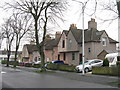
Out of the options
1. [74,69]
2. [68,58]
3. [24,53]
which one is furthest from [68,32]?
[24,53]

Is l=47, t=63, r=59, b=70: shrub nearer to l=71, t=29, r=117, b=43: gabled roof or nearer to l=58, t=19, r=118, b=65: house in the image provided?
l=58, t=19, r=118, b=65: house

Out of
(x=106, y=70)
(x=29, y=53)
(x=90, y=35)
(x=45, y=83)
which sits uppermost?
(x=90, y=35)

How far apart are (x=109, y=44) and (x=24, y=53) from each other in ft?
139

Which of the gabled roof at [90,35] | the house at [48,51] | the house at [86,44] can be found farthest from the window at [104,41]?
the house at [48,51]

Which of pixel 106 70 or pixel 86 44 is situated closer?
pixel 106 70

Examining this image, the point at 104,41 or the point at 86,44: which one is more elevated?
the point at 104,41

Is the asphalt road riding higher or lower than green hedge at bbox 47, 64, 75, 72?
lower

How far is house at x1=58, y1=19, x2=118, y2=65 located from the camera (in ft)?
134

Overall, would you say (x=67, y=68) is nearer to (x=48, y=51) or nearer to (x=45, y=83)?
(x=45, y=83)

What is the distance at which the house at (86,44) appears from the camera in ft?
134

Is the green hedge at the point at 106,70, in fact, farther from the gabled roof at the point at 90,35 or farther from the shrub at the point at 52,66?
the gabled roof at the point at 90,35

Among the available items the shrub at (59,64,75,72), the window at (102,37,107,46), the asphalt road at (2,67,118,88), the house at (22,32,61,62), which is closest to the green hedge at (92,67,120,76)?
the shrub at (59,64,75,72)

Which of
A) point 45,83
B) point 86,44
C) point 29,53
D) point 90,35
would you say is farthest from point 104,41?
point 29,53

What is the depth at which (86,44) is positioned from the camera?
42.1 meters
